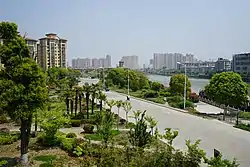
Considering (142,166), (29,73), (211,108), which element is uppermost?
(29,73)

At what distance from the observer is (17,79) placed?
12.0 metres

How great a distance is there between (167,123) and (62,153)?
990cm

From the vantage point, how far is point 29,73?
11.9 m

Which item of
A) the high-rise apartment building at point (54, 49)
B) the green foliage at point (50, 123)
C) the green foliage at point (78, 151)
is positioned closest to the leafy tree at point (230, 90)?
the green foliage at point (50, 123)

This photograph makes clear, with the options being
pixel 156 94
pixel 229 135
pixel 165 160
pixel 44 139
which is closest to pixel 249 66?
pixel 156 94

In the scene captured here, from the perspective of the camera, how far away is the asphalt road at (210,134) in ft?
48.1

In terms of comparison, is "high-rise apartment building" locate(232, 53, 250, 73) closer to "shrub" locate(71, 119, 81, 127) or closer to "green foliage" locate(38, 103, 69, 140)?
"shrub" locate(71, 119, 81, 127)

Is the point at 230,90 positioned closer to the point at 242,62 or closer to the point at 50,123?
the point at 50,123

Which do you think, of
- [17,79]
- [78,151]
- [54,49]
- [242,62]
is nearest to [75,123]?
[78,151]

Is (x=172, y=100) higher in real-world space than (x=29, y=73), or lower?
lower

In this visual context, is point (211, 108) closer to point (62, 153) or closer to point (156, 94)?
point (156, 94)

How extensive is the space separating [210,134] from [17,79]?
38.4 ft

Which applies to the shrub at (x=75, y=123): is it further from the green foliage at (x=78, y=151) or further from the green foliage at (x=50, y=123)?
the green foliage at (x=78, y=151)

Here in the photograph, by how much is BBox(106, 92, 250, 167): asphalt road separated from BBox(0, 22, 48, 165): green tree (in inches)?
298
